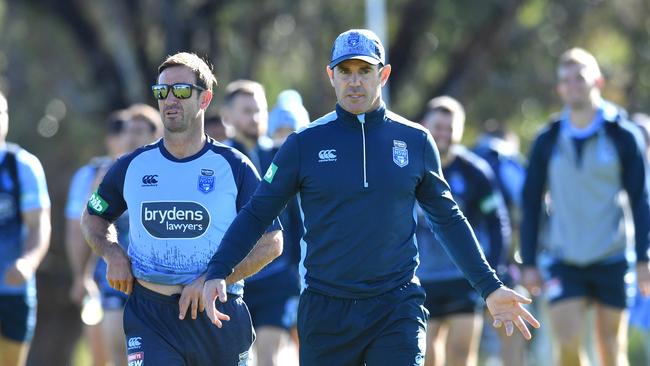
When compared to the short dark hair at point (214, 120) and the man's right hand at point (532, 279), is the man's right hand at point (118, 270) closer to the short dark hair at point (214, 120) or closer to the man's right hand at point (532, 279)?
the short dark hair at point (214, 120)

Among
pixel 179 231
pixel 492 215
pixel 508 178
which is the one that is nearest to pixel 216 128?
pixel 492 215

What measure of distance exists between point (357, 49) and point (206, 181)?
3.83 ft

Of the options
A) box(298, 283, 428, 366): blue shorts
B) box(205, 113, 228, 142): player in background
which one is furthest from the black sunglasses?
box(205, 113, 228, 142): player in background

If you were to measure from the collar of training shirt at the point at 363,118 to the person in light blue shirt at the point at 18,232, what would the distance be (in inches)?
176

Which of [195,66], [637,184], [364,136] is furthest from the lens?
[637,184]

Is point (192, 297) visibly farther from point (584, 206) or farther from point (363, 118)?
point (584, 206)

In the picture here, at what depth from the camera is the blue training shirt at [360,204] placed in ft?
24.1

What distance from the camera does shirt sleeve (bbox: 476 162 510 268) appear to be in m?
12.1

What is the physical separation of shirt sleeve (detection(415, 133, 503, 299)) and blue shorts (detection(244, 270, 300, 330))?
12.4ft

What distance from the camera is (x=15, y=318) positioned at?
A: 11539 millimetres

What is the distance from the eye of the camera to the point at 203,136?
312 inches

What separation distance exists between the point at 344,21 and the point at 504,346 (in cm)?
1048

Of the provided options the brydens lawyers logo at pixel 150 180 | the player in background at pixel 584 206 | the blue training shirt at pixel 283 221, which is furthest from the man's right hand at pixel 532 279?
the brydens lawyers logo at pixel 150 180

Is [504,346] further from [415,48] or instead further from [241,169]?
[415,48]
